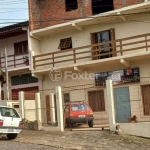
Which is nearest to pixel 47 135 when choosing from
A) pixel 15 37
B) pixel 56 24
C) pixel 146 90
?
pixel 146 90

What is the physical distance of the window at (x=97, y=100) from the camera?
17.6 meters

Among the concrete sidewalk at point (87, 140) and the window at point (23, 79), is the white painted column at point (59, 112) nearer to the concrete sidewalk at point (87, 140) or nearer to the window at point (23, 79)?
→ the concrete sidewalk at point (87, 140)

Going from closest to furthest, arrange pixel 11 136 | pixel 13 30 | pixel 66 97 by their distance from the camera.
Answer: pixel 11 136
pixel 66 97
pixel 13 30

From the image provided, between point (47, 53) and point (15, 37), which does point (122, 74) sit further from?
point (15, 37)

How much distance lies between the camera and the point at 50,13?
22016 millimetres

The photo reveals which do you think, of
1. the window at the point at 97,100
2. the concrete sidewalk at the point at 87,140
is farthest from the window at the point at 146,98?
the window at the point at 97,100

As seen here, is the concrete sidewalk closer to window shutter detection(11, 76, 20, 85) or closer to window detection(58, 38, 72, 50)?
window detection(58, 38, 72, 50)

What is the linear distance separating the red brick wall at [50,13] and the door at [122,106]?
18.4ft

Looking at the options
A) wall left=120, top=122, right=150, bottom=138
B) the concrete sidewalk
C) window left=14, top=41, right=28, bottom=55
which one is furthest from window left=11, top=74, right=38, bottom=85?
wall left=120, top=122, right=150, bottom=138

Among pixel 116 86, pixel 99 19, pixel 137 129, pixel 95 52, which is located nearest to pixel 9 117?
pixel 137 129

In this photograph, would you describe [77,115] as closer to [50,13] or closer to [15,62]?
[15,62]

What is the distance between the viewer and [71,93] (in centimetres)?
2039

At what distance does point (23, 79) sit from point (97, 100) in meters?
6.87

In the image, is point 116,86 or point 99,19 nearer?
point 116,86
